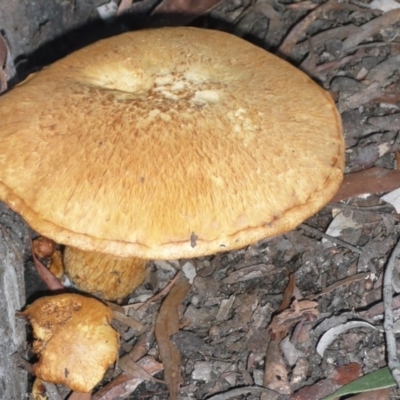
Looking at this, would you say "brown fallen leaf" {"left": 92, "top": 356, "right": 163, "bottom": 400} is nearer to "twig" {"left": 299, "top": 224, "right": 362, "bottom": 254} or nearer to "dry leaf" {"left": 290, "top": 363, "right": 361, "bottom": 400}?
"dry leaf" {"left": 290, "top": 363, "right": 361, "bottom": 400}

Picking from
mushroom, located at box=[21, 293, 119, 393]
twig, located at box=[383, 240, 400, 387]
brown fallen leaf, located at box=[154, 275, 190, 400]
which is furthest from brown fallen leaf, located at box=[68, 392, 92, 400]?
twig, located at box=[383, 240, 400, 387]

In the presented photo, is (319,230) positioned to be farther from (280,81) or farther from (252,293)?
(280,81)

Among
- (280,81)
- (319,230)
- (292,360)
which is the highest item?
(280,81)

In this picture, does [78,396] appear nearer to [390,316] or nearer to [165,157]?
[165,157]

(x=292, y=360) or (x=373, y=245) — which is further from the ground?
(x=373, y=245)

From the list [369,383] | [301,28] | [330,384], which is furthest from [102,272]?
[301,28]

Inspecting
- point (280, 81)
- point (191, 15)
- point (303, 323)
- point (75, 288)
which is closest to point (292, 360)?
point (303, 323)

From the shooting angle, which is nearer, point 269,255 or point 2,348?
point 2,348
